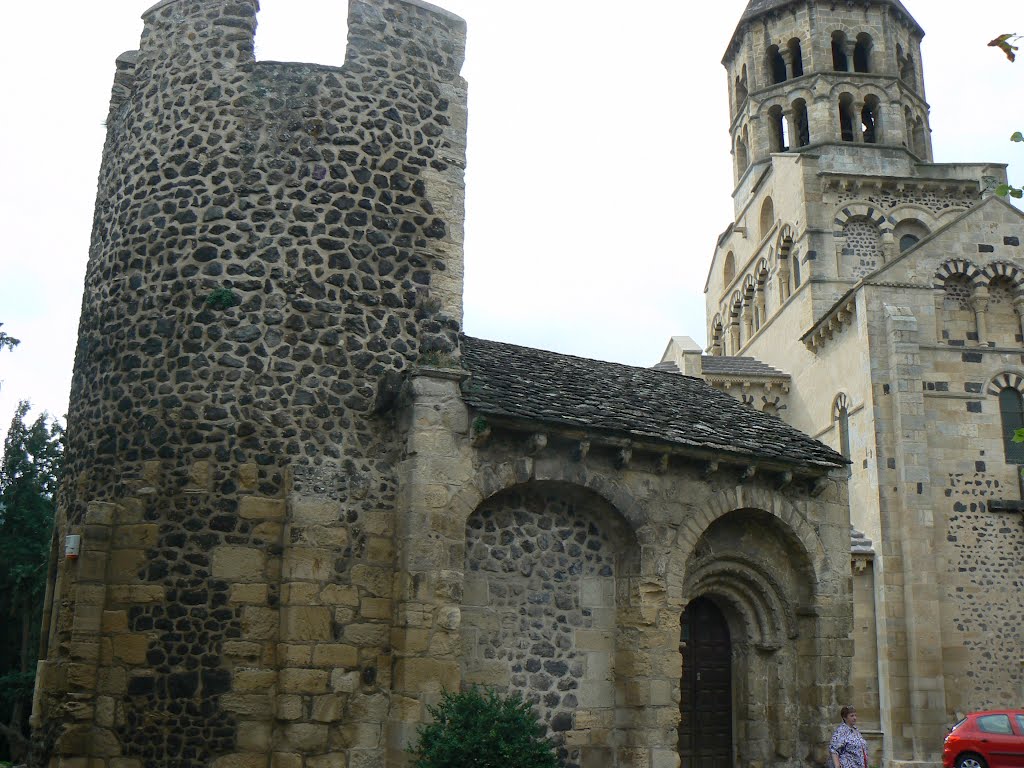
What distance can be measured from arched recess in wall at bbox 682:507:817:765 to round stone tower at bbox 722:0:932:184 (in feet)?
65.1

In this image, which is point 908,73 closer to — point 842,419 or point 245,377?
point 842,419

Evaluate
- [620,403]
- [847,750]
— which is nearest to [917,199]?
[620,403]

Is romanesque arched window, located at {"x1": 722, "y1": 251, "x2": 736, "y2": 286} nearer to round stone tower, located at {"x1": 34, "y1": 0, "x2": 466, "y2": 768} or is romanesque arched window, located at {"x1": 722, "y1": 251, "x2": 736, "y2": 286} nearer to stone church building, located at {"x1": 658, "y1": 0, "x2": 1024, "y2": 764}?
stone church building, located at {"x1": 658, "y1": 0, "x2": 1024, "y2": 764}

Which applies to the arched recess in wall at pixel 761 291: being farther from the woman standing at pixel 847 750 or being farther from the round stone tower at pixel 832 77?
the woman standing at pixel 847 750

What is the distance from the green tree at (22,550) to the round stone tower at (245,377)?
50.5ft

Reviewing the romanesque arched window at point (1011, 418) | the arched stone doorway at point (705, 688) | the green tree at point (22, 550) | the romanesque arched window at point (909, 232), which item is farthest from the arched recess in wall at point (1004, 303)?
the green tree at point (22, 550)

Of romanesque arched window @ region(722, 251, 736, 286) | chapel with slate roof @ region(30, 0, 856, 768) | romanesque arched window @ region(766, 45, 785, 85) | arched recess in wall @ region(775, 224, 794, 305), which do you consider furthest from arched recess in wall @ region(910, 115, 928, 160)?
chapel with slate roof @ region(30, 0, 856, 768)

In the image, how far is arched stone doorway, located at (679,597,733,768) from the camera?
1320cm

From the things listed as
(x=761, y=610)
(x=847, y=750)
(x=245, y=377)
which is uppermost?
(x=245, y=377)

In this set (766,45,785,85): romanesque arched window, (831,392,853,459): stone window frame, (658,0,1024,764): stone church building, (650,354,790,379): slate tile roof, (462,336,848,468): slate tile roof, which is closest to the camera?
(462,336,848,468): slate tile roof

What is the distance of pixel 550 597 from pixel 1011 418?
602 inches

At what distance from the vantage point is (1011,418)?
22094 millimetres

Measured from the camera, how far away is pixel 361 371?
10.9m

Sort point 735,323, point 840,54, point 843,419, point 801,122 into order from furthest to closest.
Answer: point 735,323 → point 840,54 → point 801,122 → point 843,419
